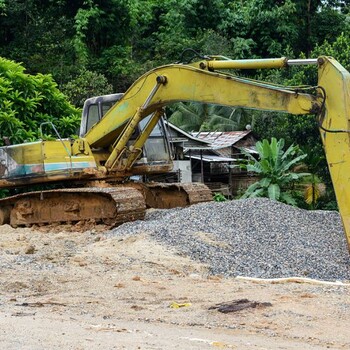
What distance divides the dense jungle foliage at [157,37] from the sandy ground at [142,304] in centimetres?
1884

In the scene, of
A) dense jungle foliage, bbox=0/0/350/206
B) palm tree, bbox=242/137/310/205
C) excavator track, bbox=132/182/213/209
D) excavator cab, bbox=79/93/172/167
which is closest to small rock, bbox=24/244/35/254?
excavator cab, bbox=79/93/172/167

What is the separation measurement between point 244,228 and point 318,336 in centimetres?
703

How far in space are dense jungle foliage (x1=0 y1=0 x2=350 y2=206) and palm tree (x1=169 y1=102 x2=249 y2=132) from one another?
0.15 feet

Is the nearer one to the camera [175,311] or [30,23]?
[175,311]

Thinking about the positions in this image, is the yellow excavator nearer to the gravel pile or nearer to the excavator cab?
the excavator cab

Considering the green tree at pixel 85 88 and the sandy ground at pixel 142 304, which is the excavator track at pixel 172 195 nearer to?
the sandy ground at pixel 142 304

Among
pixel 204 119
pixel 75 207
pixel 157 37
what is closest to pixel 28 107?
pixel 75 207

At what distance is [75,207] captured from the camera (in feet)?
54.4

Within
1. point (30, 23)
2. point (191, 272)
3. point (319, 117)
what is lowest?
point (191, 272)

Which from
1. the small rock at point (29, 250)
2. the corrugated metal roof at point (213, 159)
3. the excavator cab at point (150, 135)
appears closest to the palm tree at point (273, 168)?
the excavator cab at point (150, 135)

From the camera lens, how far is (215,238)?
13.5m

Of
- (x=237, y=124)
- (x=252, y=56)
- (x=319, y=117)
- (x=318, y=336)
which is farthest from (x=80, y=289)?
(x=252, y=56)

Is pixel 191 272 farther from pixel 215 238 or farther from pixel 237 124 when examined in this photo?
pixel 237 124

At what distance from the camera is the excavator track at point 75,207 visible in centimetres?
1580
